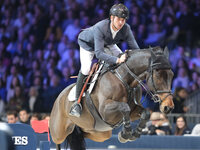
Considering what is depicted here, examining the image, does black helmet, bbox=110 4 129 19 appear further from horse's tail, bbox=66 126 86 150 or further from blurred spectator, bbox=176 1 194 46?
blurred spectator, bbox=176 1 194 46

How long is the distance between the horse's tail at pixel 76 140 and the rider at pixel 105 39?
0.87m

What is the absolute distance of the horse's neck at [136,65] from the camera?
18.5 feet

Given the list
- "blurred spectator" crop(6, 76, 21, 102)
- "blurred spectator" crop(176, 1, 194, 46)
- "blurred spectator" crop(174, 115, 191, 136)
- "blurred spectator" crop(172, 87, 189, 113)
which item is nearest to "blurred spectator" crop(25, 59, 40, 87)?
"blurred spectator" crop(6, 76, 21, 102)

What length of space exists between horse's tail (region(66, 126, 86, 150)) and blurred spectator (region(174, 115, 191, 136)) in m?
2.64

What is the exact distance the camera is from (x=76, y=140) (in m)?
7.06

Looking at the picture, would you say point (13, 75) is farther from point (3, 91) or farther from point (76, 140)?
point (76, 140)

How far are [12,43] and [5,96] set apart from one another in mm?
1986

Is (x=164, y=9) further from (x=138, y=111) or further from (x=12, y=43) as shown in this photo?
(x=138, y=111)

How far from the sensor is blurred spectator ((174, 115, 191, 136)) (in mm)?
8922

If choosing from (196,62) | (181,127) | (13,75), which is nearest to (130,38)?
(181,127)

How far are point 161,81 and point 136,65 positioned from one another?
0.50 metres

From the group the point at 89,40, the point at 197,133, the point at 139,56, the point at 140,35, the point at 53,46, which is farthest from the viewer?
the point at 53,46

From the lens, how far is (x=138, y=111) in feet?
19.4

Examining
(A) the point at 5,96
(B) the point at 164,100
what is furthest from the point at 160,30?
(B) the point at 164,100
